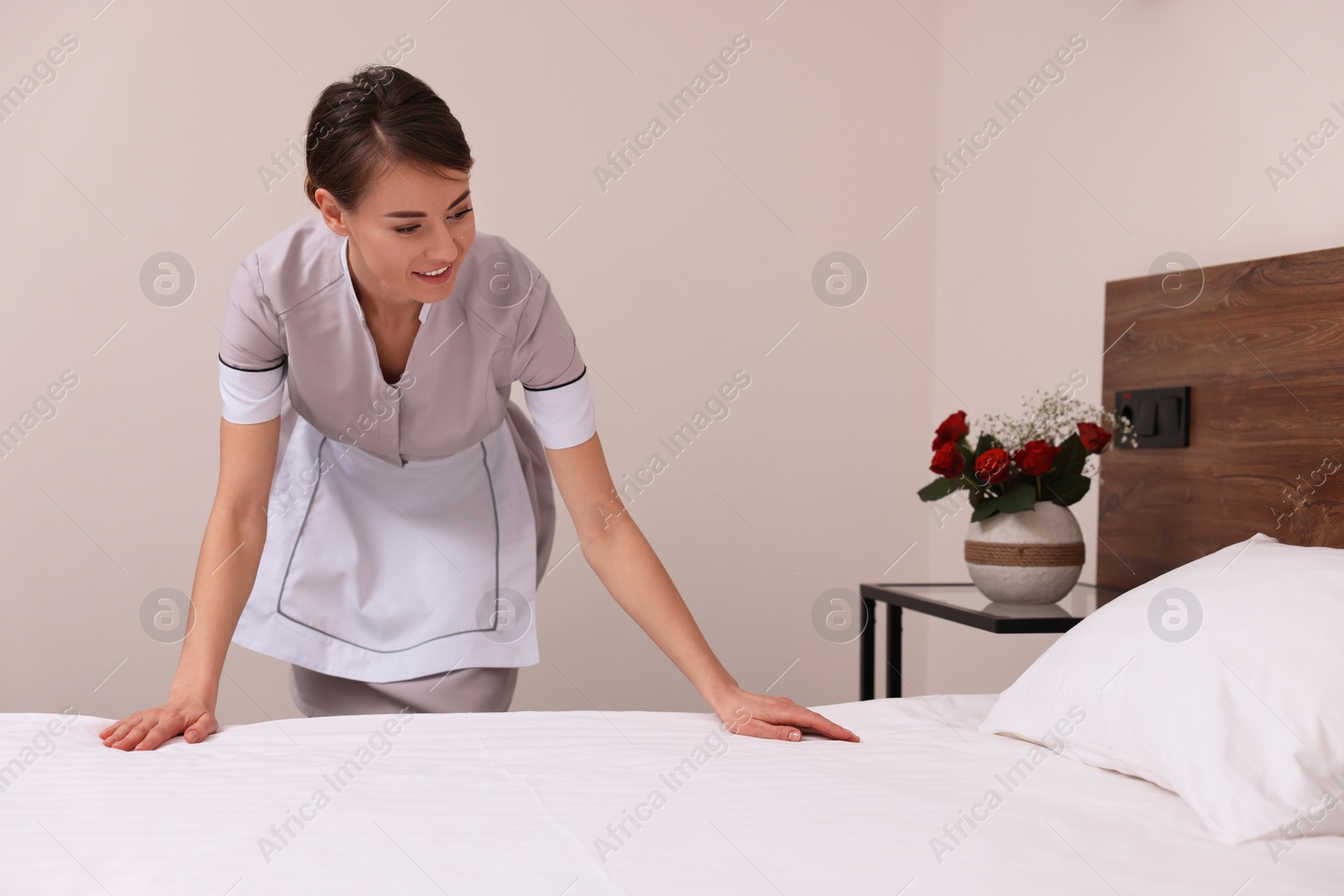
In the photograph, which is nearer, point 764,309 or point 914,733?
point 914,733

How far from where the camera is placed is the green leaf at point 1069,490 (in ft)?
6.75

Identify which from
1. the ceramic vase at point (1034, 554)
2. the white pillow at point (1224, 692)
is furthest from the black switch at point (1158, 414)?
the white pillow at point (1224, 692)

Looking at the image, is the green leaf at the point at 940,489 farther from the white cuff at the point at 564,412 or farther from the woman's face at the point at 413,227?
the woman's face at the point at 413,227

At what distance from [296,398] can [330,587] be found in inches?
12.2

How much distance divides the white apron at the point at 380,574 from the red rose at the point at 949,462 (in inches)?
32.8

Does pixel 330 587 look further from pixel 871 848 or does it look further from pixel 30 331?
pixel 30 331

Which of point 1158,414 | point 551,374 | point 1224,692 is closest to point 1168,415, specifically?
point 1158,414

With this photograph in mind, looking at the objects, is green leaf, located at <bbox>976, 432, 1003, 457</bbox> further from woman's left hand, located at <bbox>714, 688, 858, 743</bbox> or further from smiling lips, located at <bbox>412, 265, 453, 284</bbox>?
smiling lips, located at <bbox>412, 265, 453, 284</bbox>

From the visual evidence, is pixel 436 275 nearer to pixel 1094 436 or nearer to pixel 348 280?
pixel 348 280

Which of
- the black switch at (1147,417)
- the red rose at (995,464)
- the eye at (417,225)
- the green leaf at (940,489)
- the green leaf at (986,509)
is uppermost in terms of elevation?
the eye at (417,225)

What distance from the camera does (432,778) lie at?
44.2 inches

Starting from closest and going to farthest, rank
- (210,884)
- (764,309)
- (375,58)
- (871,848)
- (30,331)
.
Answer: (210,884)
(871,848)
(30,331)
(375,58)
(764,309)

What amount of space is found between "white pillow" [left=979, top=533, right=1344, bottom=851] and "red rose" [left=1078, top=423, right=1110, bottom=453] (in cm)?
64

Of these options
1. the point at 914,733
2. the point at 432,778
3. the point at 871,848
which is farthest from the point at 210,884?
the point at 914,733
